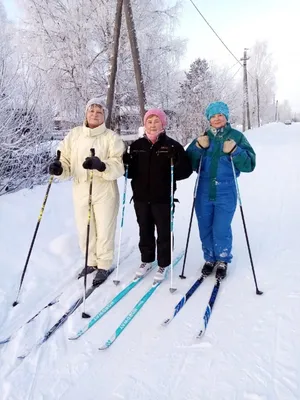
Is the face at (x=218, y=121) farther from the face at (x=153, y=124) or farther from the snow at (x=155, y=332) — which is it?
the snow at (x=155, y=332)

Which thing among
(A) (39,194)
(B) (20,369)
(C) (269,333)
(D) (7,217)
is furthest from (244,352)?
(A) (39,194)

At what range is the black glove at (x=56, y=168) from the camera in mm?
3480

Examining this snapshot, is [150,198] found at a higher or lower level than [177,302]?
higher

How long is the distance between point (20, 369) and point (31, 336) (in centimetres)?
41

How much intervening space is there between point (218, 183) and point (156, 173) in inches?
27.0

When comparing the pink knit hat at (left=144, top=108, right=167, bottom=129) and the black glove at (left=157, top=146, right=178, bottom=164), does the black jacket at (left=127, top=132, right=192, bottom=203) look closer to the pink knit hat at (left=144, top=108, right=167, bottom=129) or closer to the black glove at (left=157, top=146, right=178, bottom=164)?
the black glove at (left=157, top=146, right=178, bottom=164)

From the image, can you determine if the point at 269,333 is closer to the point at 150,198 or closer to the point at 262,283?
the point at 262,283

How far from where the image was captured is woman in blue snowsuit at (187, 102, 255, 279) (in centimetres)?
365

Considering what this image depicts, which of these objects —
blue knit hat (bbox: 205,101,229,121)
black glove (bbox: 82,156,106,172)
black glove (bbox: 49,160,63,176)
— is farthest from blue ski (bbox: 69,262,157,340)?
blue knit hat (bbox: 205,101,229,121)

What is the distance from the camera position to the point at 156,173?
12.2 ft

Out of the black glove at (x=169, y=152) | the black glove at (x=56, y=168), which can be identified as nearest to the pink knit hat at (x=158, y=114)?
the black glove at (x=169, y=152)

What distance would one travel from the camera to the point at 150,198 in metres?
3.77

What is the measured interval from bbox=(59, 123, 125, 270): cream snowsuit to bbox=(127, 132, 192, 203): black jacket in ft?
0.67

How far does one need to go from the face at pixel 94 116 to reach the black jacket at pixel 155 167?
0.45 metres
